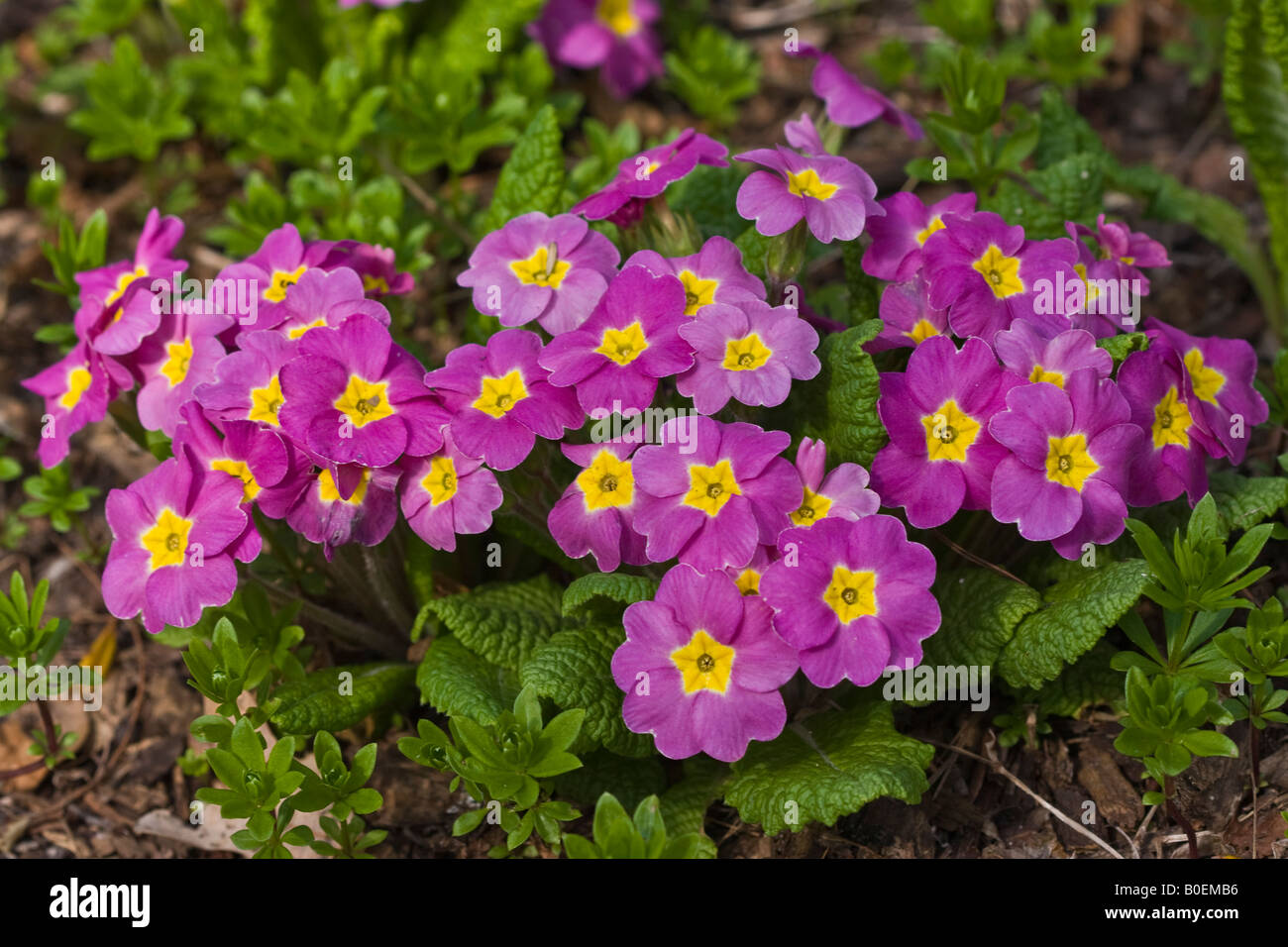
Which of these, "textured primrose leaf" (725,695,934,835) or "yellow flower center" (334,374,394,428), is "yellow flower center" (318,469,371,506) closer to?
"yellow flower center" (334,374,394,428)

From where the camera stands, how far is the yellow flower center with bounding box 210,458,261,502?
285cm

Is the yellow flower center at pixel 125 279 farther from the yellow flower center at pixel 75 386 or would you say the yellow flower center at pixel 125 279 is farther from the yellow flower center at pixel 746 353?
the yellow flower center at pixel 746 353

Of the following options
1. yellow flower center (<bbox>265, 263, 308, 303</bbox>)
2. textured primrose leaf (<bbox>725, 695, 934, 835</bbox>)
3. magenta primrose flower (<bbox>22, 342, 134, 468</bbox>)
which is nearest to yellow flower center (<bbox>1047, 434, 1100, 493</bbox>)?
textured primrose leaf (<bbox>725, 695, 934, 835</bbox>)

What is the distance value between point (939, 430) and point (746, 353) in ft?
1.45

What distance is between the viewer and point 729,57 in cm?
498

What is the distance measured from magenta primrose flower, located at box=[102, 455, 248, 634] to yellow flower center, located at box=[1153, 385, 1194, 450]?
6.67 feet

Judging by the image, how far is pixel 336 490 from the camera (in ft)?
9.29

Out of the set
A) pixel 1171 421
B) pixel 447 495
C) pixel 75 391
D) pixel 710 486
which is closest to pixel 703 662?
pixel 710 486

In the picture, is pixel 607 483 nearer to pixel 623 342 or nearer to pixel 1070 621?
pixel 623 342

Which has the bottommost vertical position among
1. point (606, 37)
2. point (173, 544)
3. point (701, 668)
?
point (701, 668)

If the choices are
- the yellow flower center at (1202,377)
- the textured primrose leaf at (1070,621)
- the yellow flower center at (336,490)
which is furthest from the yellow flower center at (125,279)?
the yellow flower center at (1202,377)

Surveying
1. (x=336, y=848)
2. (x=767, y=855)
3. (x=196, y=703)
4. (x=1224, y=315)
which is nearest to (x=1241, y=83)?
(x=1224, y=315)

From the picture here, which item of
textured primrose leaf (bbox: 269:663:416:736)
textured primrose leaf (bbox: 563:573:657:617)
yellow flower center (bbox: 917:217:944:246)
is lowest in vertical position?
textured primrose leaf (bbox: 269:663:416:736)

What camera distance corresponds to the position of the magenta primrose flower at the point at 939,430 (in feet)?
8.86
